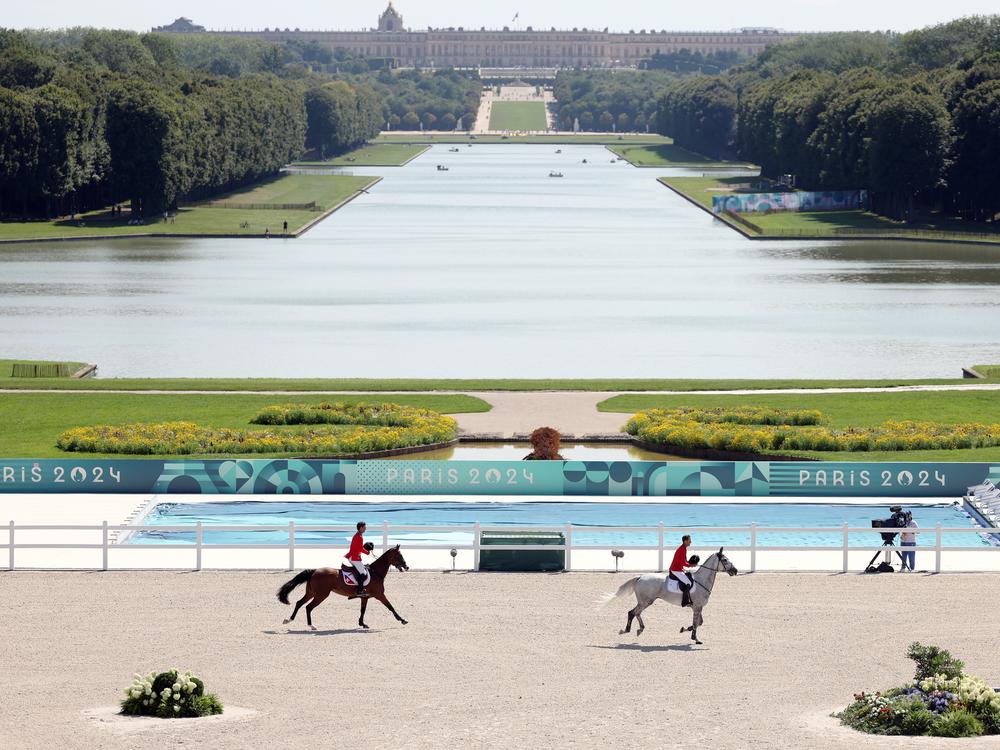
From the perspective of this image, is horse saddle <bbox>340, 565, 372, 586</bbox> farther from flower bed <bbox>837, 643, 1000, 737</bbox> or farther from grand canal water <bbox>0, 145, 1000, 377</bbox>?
grand canal water <bbox>0, 145, 1000, 377</bbox>

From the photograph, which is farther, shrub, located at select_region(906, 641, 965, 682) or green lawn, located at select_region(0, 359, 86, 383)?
green lawn, located at select_region(0, 359, 86, 383)

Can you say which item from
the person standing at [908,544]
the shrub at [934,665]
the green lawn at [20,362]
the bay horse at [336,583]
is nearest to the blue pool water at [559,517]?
the person standing at [908,544]

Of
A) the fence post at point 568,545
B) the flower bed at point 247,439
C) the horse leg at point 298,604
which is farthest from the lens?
the flower bed at point 247,439

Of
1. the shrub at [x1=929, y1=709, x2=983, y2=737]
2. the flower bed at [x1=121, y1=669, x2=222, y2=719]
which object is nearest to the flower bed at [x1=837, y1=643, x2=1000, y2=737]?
the shrub at [x1=929, y1=709, x2=983, y2=737]

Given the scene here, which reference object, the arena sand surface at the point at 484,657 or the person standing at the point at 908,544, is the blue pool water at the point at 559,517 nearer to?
the person standing at the point at 908,544

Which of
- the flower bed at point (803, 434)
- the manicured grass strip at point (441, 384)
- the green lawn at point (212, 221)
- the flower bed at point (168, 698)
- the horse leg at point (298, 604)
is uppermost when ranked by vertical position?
the flower bed at point (168, 698)

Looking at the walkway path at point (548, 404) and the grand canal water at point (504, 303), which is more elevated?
the walkway path at point (548, 404)

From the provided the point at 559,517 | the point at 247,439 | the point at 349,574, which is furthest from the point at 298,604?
the point at 247,439
